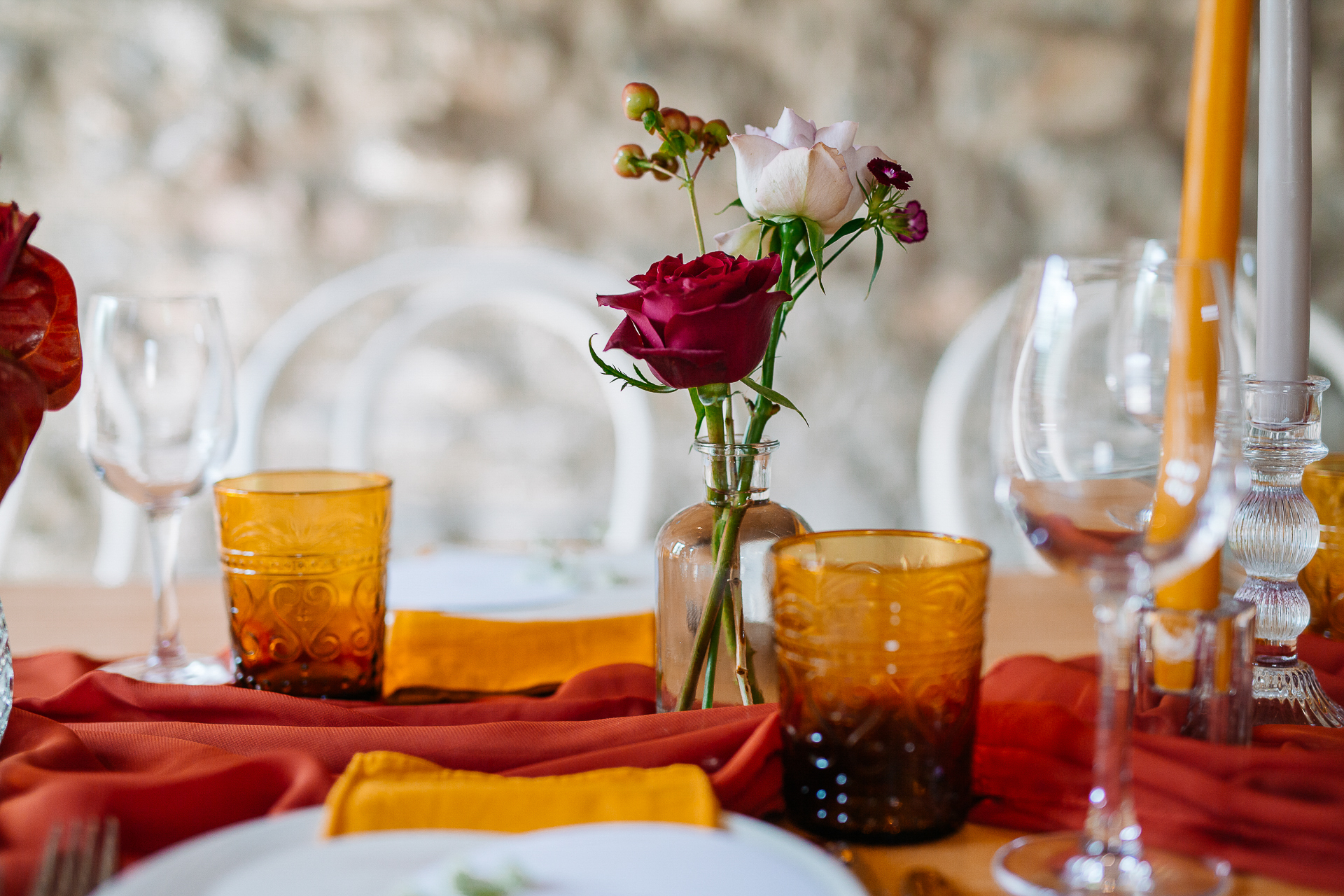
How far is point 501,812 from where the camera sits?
471 mm

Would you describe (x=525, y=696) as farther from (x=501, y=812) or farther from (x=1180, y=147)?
(x=1180, y=147)

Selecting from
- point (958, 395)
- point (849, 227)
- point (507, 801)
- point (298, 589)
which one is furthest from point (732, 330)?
point (958, 395)

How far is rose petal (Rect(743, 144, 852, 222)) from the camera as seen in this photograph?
22.2 inches

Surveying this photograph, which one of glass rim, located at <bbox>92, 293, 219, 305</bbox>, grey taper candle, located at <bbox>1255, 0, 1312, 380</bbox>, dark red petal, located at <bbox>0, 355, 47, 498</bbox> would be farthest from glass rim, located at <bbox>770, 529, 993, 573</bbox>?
glass rim, located at <bbox>92, 293, 219, 305</bbox>

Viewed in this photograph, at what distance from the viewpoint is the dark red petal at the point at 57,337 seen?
543mm

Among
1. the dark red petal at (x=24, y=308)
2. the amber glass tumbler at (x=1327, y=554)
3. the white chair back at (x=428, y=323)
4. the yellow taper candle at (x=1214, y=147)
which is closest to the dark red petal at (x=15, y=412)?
the dark red petal at (x=24, y=308)

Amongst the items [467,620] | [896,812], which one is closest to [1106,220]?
[467,620]

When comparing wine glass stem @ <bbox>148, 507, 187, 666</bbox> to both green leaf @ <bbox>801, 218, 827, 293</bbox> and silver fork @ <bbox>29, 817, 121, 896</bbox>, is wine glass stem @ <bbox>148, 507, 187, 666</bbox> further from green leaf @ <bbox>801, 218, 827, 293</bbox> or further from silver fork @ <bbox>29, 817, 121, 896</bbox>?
green leaf @ <bbox>801, 218, 827, 293</bbox>

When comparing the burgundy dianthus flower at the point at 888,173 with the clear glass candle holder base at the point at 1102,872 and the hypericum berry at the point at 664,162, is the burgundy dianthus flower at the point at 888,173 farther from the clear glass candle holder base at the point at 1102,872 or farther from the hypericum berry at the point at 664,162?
the clear glass candle holder base at the point at 1102,872

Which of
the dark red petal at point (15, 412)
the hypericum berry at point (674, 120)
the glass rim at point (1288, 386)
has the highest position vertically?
the hypericum berry at point (674, 120)

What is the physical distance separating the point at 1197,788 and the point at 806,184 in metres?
0.33

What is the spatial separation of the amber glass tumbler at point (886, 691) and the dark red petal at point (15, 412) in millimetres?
341

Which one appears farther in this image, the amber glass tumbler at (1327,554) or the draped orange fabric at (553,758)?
the amber glass tumbler at (1327,554)

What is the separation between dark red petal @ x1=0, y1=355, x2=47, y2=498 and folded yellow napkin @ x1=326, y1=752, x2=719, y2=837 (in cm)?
20
